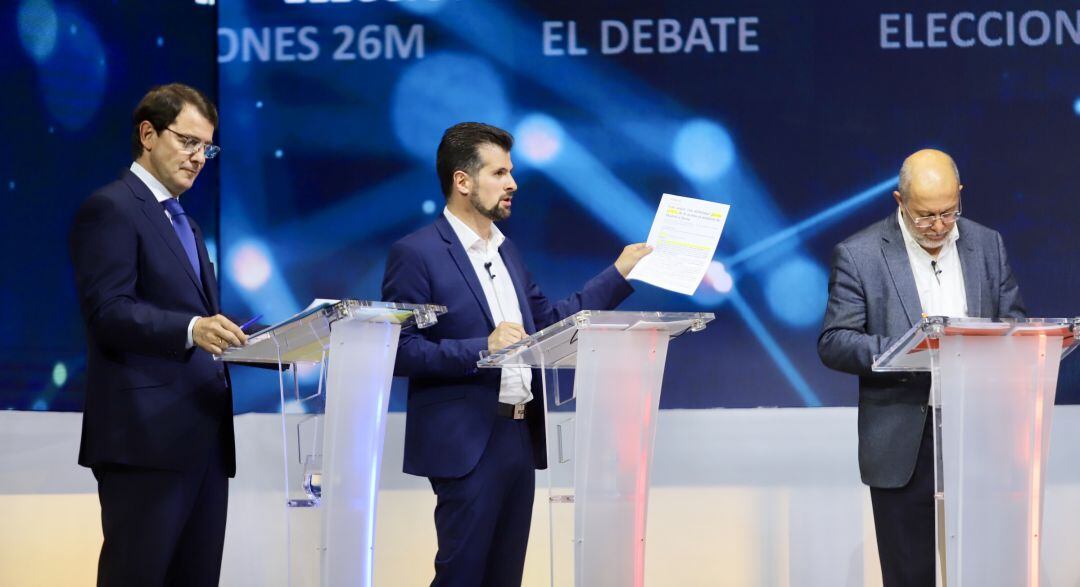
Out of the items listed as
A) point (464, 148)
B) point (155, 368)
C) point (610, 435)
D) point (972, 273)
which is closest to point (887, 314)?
point (972, 273)

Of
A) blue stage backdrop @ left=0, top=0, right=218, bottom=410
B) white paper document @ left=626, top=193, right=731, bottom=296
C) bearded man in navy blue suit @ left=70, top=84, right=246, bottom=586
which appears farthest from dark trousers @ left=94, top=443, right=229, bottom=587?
blue stage backdrop @ left=0, top=0, right=218, bottom=410

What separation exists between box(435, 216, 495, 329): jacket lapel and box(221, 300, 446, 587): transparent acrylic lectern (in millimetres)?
790

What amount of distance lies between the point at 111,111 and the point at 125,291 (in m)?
1.98

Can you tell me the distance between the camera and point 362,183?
5.06 metres

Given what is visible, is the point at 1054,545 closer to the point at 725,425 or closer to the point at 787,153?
the point at 725,425

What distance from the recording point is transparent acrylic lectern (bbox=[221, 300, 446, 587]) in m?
2.69

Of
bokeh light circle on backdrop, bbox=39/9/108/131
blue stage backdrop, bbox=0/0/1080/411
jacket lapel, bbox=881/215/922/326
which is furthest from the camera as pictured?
blue stage backdrop, bbox=0/0/1080/411

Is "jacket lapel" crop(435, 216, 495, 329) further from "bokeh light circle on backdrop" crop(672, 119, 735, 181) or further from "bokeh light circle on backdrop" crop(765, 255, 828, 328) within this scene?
"bokeh light circle on backdrop" crop(765, 255, 828, 328)

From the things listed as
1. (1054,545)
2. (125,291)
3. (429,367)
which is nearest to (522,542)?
(429,367)

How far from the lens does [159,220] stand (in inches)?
119

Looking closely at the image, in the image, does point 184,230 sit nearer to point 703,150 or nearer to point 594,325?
point 594,325

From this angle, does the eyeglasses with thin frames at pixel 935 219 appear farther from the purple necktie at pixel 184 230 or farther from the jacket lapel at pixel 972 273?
the purple necktie at pixel 184 230

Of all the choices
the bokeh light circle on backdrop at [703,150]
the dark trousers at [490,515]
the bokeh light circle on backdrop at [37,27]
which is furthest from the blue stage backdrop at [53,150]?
the bokeh light circle on backdrop at [703,150]

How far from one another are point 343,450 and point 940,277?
6.31 feet
